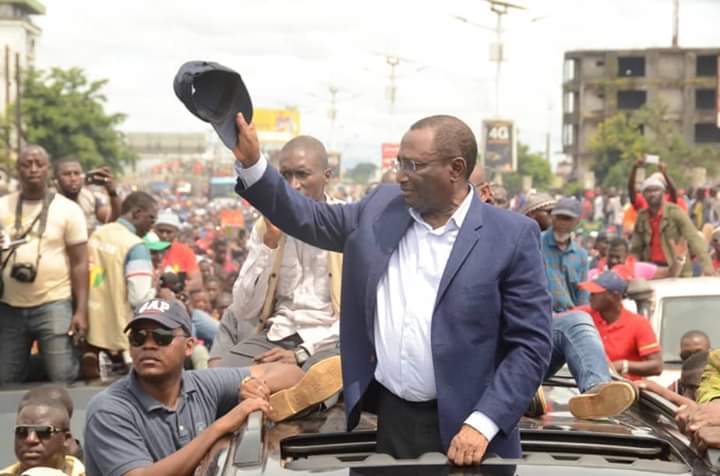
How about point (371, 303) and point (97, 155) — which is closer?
point (371, 303)

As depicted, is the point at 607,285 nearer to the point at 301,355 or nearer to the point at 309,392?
the point at 301,355

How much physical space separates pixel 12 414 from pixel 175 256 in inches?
234

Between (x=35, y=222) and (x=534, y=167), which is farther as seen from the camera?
(x=534, y=167)

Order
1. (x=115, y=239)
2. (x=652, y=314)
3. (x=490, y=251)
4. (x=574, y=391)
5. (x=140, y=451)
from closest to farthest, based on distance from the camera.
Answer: (x=490, y=251), (x=140, y=451), (x=574, y=391), (x=115, y=239), (x=652, y=314)

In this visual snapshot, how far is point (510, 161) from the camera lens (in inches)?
1494

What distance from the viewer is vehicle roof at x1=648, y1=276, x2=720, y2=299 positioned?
9875 millimetres

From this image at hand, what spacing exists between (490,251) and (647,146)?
77.8 meters

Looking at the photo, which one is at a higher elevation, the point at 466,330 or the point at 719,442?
the point at 466,330

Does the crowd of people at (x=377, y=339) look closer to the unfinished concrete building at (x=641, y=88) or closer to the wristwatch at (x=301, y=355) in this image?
the wristwatch at (x=301, y=355)

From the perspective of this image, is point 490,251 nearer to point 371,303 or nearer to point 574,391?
point 371,303

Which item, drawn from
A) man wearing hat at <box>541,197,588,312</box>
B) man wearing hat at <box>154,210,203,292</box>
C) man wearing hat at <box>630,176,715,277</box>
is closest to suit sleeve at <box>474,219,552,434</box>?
man wearing hat at <box>541,197,588,312</box>

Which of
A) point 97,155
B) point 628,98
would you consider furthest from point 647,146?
point 97,155

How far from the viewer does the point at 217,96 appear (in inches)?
162

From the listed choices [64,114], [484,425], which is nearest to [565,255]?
[484,425]
